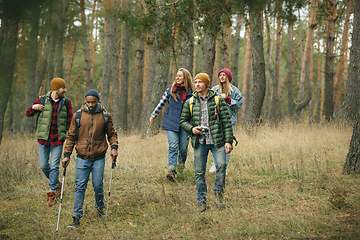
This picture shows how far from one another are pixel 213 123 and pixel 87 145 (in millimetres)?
1818

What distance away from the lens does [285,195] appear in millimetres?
4582

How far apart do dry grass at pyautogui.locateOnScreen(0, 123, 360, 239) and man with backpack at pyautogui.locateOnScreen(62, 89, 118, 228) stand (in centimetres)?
55

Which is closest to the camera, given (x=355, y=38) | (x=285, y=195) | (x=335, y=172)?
(x=285, y=195)

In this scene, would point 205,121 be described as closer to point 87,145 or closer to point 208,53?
point 87,145

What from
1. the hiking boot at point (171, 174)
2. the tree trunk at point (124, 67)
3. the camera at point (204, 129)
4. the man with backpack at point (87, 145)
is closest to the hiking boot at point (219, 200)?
the camera at point (204, 129)

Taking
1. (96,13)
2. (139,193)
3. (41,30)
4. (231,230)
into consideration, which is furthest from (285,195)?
(41,30)

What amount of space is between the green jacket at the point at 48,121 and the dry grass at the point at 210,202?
50.6 inches

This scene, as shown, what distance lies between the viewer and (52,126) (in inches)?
198

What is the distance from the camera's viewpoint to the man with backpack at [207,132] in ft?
13.7

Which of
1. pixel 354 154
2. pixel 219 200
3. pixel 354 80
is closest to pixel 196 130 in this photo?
pixel 219 200

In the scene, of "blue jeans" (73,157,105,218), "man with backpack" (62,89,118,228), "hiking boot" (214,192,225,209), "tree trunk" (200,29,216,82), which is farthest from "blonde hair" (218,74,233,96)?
"tree trunk" (200,29,216,82)

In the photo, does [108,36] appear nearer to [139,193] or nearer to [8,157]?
[8,157]

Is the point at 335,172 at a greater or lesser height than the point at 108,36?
lesser

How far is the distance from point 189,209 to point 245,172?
103 inches
